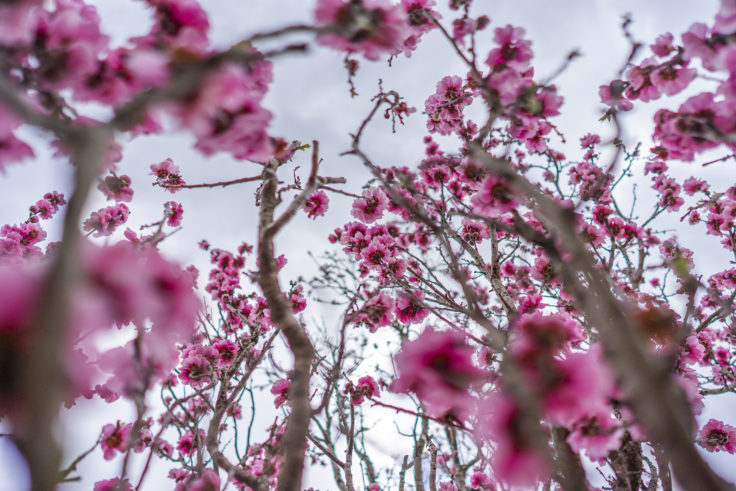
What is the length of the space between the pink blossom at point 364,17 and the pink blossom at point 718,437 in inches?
186

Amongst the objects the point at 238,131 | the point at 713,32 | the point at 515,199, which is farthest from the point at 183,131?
the point at 713,32

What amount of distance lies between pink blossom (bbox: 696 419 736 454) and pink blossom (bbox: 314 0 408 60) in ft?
15.5

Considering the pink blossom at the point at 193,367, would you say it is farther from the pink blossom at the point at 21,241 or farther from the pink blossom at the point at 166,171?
the pink blossom at the point at 21,241

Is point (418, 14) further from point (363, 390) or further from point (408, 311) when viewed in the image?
point (363, 390)

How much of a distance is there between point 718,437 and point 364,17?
4913 mm

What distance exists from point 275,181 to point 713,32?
206 cm

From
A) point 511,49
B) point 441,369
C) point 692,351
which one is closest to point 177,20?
point 441,369

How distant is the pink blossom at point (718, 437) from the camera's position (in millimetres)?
3580

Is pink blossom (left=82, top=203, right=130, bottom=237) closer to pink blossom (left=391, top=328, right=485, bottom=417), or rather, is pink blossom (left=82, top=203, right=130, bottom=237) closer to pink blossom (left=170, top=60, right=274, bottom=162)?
pink blossom (left=170, top=60, right=274, bottom=162)

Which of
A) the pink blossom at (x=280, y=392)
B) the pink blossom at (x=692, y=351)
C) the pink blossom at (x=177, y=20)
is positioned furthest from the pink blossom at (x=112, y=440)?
the pink blossom at (x=692, y=351)

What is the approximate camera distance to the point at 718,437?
3633 mm

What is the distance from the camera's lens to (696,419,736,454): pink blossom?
358 centimetres

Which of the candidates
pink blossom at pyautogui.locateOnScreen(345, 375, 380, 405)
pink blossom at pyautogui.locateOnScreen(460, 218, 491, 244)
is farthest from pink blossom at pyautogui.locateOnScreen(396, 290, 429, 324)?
pink blossom at pyautogui.locateOnScreen(460, 218, 491, 244)

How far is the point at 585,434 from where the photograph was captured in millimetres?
1287
